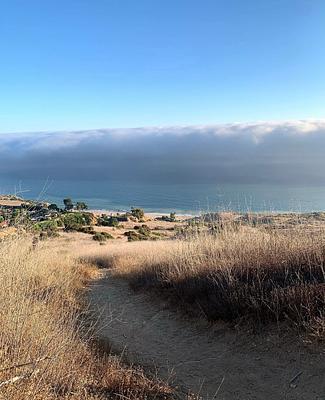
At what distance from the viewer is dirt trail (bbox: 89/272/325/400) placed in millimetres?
4992

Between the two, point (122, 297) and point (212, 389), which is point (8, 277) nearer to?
point (212, 389)

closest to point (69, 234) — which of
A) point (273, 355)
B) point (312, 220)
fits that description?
point (312, 220)

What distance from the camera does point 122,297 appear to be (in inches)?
452

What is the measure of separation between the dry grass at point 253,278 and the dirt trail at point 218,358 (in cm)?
38

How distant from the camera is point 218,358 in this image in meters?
6.18

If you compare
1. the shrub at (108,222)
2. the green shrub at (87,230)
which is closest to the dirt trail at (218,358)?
the green shrub at (87,230)

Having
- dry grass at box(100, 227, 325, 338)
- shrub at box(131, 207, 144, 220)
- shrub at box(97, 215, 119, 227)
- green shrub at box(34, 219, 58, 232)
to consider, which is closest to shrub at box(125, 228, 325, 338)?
dry grass at box(100, 227, 325, 338)

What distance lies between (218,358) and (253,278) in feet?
5.71

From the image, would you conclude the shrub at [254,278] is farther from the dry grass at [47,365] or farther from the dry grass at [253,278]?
the dry grass at [47,365]

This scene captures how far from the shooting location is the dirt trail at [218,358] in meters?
4.99

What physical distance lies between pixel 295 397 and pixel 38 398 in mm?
2937

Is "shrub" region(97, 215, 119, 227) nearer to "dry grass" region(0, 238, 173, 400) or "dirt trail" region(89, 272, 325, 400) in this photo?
"dirt trail" region(89, 272, 325, 400)

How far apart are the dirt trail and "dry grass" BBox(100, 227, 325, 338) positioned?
1.26 feet

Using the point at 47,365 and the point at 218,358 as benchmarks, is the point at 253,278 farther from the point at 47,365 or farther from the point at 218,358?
the point at 47,365
